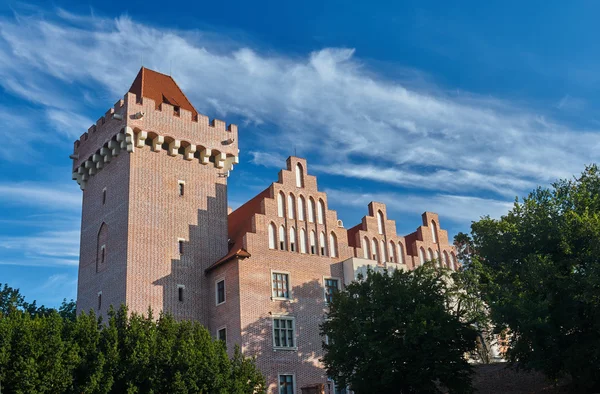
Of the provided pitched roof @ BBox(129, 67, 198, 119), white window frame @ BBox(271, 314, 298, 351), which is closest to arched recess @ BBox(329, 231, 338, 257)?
white window frame @ BBox(271, 314, 298, 351)

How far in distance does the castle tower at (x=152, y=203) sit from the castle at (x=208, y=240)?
0.22ft

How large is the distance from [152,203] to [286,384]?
505 inches

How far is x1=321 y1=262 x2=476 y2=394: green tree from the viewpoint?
2788cm

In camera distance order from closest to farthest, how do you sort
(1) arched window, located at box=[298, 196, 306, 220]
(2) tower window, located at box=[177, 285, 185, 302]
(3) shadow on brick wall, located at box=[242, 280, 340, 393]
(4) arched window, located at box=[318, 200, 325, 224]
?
(3) shadow on brick wall, located at box=[242, 280, 340, 393] → (2) tower window, located at box=[177, 285, 185, 302] → (1) arched window, located at box=[298, 196, 306, 220] → (4) arched window, located at box=[318, 200, 325, 224]

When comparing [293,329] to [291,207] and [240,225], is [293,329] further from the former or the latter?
[240,225]

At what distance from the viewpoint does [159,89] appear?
42.7 m


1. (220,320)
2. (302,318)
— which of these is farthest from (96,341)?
(302,318)

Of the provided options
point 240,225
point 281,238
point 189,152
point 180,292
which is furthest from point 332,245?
point 189,152

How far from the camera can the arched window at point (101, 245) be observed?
124ft

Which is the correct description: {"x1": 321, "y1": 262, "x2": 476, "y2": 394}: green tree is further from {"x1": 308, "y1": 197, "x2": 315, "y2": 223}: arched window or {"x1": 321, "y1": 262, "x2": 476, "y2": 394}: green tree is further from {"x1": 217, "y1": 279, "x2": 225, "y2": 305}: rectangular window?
{"x1": 308, "y1": 197, "x2": 315, "y2": 223}: arched window

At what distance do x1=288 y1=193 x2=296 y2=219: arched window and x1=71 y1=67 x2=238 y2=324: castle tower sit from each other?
4184 mm

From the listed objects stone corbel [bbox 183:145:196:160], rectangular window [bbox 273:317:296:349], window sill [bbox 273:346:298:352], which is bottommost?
window sill [bbox 273:346:298:352]

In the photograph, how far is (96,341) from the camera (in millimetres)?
24297

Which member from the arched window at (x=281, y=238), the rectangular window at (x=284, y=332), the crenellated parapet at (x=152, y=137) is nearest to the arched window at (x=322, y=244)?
the arched window at (x=281, y=238)
